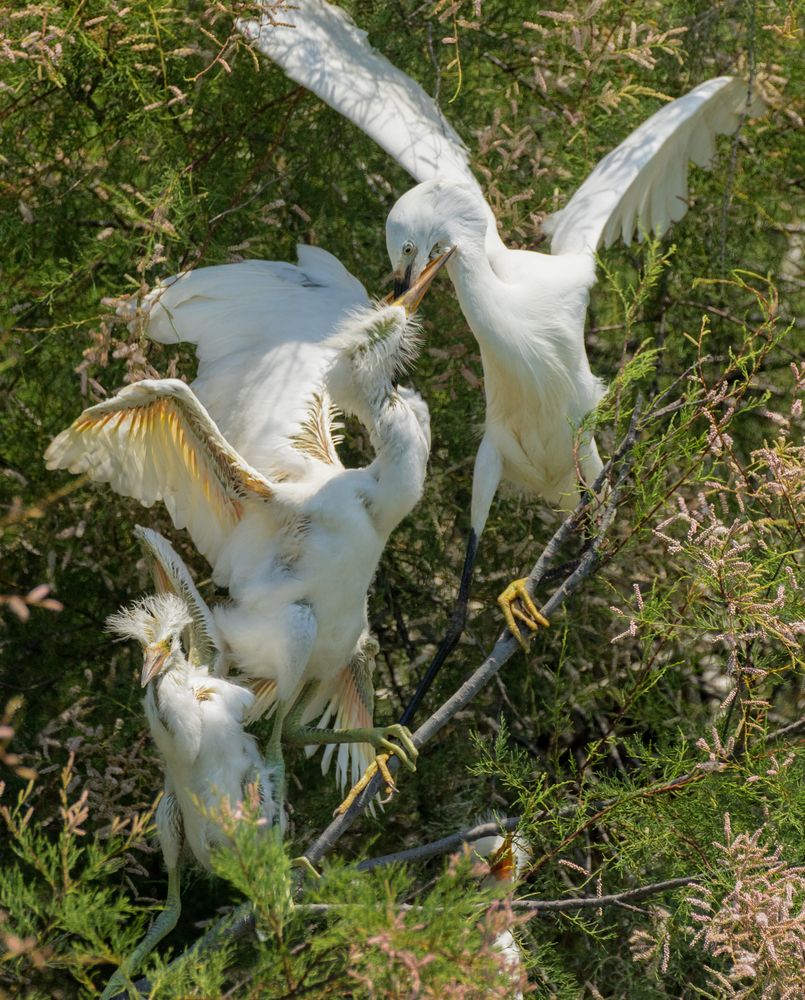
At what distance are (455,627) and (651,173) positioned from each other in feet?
3.87

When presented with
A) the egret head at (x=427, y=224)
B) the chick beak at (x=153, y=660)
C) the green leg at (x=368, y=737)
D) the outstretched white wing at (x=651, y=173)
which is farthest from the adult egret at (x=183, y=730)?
the outstretched white wing at (x=651, y=173)

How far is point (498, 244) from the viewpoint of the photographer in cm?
333

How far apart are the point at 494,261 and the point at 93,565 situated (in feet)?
3.73

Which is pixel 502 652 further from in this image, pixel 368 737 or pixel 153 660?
pixel 153 660

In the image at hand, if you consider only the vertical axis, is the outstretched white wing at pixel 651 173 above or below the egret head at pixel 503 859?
above

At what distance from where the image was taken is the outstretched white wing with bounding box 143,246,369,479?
2.97m

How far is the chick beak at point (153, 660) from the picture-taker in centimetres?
242

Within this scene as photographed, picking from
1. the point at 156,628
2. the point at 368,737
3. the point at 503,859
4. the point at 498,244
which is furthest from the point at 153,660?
the point at 498,244

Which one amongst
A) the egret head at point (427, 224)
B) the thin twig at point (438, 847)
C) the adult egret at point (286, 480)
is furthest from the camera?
the egret head at point (427, 224)

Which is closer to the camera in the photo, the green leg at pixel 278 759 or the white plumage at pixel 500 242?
the green leg at pixel 278 759

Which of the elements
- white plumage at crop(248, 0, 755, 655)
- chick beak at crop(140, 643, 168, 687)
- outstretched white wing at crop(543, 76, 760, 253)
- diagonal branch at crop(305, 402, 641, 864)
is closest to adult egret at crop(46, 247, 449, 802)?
diagonal branch at crop(305, 402, 641, 864)

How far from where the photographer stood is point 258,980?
5.85 ft

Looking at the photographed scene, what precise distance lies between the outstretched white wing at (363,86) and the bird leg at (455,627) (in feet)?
2.66

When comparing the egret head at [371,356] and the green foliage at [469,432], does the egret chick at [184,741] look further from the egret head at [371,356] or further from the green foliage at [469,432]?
the egret head at [371,356]
